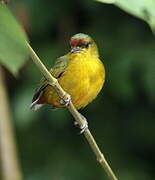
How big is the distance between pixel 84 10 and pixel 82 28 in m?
0.14

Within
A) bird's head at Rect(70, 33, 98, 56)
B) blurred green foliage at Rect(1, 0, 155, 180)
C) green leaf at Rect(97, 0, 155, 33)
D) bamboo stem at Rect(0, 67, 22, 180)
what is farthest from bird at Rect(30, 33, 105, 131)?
green leaf at Rect(97, 0, 155, 33)

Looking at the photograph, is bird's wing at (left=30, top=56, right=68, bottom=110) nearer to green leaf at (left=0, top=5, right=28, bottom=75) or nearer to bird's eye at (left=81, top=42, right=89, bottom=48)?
bird's eye at (left=81, top=42, right=89, bottom=48)

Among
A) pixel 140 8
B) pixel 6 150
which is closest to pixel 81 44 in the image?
pixel 6 150

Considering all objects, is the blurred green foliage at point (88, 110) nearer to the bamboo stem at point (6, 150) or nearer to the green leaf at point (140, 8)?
the bamboo stem at point (6, 150)

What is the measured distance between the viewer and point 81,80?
2.42m

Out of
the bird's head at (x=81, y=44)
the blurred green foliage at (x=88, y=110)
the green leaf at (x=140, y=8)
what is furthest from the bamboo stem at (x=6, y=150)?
the green leaf at (x=140, y=8)

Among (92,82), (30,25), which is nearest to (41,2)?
(30,25)

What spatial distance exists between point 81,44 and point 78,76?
0.15m

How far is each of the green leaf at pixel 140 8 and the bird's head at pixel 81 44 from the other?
139 centimetres

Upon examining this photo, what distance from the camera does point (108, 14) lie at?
4145 millimetres

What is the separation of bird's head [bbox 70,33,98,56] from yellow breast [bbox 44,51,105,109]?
0.04 meters

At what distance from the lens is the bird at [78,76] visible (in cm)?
240

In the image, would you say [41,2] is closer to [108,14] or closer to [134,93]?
[108,14]

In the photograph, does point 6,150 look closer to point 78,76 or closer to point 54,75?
point 54,75
